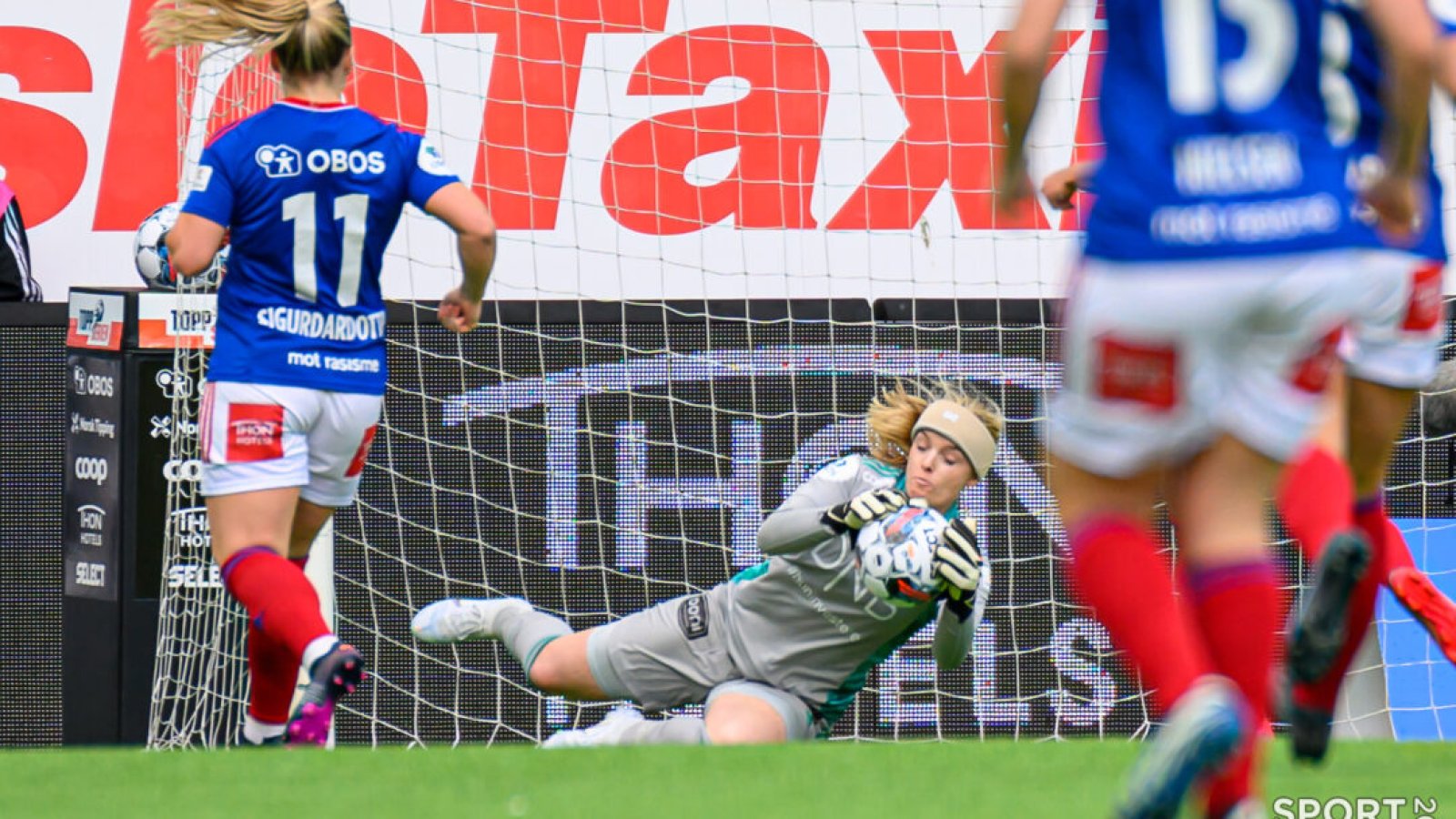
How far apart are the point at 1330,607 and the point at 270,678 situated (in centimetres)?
257

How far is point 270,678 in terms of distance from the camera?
4508 millimetres

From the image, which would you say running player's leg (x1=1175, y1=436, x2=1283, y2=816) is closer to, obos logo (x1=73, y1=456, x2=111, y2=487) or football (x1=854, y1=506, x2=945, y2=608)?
football (x1=854, y1=506, x2=945, y2=608)

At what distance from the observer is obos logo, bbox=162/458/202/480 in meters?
5.89

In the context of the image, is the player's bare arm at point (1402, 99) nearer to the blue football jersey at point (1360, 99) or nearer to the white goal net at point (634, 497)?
the blue football jersey at point (1360, 99)

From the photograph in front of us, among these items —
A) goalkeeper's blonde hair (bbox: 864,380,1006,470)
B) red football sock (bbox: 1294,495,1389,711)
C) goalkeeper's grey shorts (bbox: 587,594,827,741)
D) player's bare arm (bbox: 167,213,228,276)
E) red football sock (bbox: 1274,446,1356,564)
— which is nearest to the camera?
red football sock (bbox: 1274,446,1356,564)

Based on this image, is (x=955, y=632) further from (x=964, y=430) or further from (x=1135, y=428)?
(x=1135, y=428)

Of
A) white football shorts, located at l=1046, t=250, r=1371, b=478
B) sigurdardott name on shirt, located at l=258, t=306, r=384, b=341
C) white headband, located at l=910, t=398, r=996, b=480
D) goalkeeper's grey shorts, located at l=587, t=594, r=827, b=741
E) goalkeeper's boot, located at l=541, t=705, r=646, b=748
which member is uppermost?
sigurdardott name on shirt, located at l=258, t=306, r=384, b=341

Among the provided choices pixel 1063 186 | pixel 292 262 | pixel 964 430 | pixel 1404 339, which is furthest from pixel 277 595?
pixel 1404 339

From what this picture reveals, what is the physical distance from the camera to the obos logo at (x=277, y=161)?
168 inches

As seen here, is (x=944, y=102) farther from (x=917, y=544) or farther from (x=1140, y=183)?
(x=1140, y=183)

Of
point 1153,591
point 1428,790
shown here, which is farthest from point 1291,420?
point 1428,790

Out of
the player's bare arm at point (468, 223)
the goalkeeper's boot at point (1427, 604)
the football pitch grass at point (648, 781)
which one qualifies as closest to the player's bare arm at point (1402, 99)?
the football pitch grass at point (648, 781)

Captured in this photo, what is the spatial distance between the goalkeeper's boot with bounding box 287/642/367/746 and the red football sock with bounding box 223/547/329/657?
0.09 m

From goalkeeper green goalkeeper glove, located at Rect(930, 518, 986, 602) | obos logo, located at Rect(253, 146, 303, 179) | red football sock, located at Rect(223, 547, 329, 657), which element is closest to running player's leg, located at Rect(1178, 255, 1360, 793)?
goalkeeper green goalkeeper glove, located at Rect(930, 518, 986, 602)
